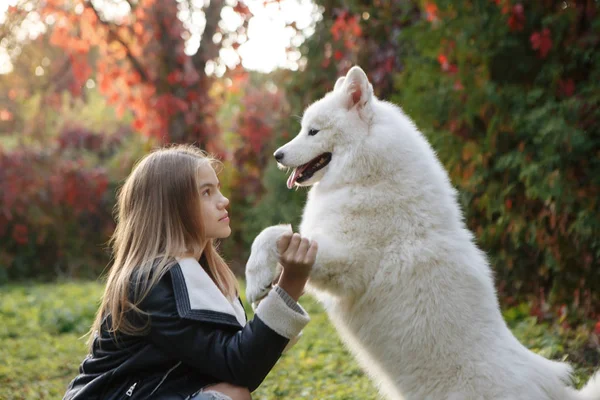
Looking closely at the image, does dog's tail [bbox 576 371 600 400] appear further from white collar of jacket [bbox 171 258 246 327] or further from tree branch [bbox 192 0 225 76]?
tree branch [bbox 192 0 225 76]

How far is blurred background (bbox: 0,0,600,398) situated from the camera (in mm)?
5199

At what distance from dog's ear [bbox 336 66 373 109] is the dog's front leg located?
2.46ft

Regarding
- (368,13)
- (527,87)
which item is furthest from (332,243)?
(368,13)

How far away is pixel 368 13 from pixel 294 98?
6.93 feet

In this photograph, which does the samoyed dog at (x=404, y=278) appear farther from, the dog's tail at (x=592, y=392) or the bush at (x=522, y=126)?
the bush at (x=522, y=126)

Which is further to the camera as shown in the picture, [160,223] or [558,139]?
[558,139]

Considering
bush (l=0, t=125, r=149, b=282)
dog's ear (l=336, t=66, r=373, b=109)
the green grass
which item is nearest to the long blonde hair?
dog's ear (l=336, t=66, r=373, b=109)

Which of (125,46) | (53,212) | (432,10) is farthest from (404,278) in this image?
(53,212)

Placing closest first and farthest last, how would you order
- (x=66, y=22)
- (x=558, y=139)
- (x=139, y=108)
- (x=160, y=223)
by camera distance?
(x=160, y=223) → (x=558, y=139) → (x=66, y=22) → (x=139, y=108)

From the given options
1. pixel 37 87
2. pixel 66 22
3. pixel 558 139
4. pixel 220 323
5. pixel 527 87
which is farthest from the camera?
pixel 37 87

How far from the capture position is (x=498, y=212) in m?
6.29

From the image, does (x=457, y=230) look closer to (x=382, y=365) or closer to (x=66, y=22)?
(x=382, y=365)

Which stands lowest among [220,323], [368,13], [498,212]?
[498,212]

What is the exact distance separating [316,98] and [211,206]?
709 cm
